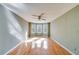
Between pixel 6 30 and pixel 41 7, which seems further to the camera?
pixel 41 7

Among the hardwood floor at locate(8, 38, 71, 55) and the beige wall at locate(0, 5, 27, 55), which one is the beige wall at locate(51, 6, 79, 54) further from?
the beige wall at locate(0, 5, 27, 55)

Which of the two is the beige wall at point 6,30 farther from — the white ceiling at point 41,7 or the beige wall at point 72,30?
the beige wall at point 72,30

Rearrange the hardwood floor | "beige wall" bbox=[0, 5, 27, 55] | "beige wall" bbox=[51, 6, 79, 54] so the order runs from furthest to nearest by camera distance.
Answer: the hardwood floor, "beige wall" bbox=[51, 6, 79, 54], "beige wall" bbox=[0, 5, 27, 55]

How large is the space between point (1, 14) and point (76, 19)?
285 cm

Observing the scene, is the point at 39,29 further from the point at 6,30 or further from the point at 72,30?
the point at 6,30

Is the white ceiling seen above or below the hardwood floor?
above

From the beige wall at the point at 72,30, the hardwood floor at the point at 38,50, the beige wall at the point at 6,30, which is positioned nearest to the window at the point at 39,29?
the hardwood floor at the point at 38,50

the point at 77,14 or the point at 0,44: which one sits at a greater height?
the point at 77,14

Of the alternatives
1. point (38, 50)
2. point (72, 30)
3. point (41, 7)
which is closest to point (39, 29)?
point (38, 50)

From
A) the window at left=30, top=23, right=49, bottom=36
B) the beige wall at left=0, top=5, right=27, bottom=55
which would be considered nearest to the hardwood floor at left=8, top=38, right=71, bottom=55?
the beige wall at left=0, top=5, right=27, bottom=55

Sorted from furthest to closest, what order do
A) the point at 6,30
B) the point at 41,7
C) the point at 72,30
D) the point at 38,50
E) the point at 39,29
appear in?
the point at 39,29 < the point at 38,50 < the point at 41,7 < the point at 72,30 < the point at 6,30
